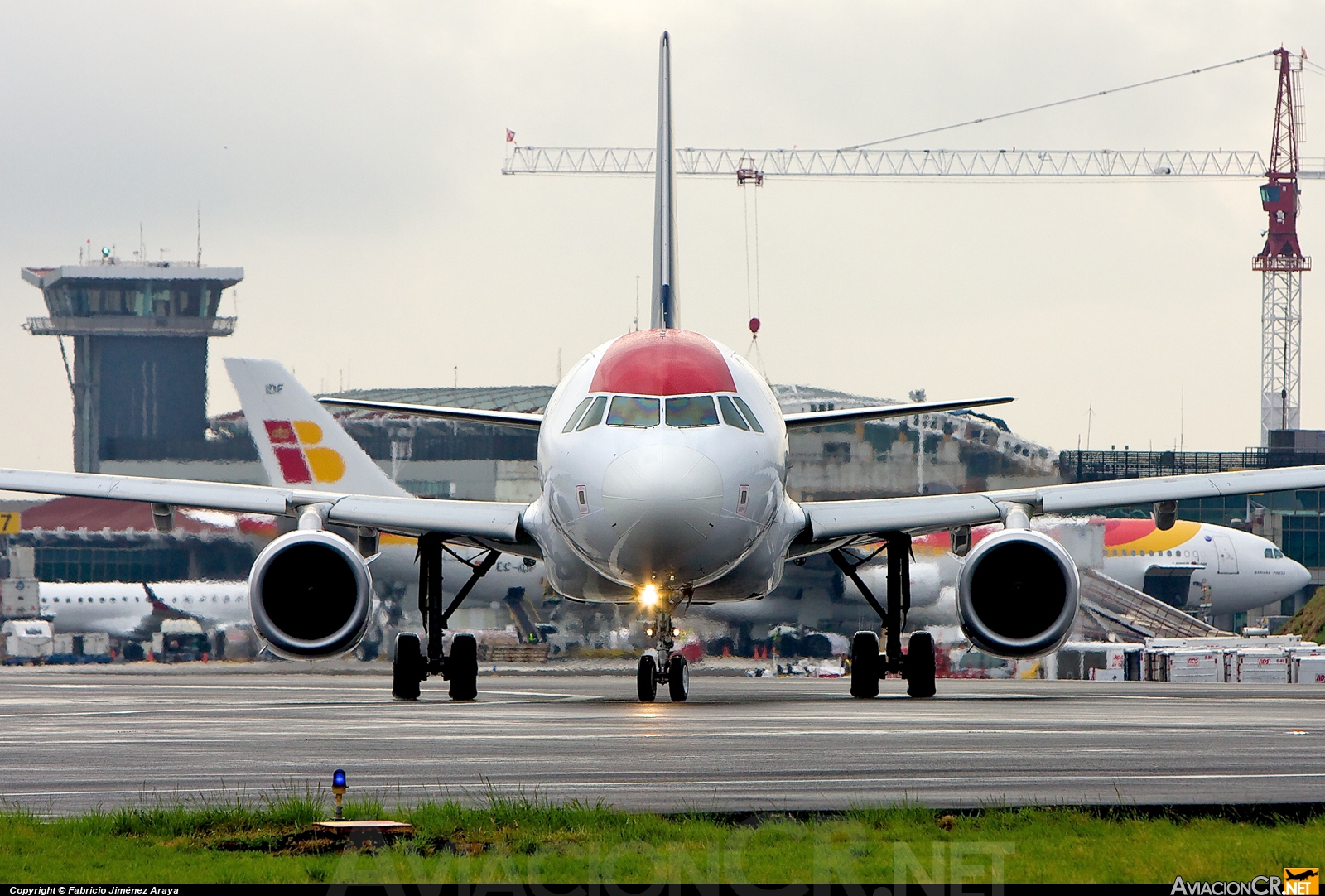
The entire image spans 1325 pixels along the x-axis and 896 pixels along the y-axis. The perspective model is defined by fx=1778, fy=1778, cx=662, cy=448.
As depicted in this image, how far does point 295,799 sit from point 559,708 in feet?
38.8

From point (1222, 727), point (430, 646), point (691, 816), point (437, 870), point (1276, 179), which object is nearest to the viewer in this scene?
point (437, 870)

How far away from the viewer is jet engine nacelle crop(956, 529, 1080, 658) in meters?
22.3

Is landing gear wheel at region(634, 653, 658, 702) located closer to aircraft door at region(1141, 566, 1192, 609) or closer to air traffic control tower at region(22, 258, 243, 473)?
aircraft door at region(1141, 566, 1192, 609)

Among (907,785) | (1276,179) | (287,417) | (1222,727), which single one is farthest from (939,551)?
(1276,179)

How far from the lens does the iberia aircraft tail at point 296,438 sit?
51.2 metres

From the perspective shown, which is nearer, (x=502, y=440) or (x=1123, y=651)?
(x=1123, y=651)

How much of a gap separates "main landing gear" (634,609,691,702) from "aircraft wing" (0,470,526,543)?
249 cm

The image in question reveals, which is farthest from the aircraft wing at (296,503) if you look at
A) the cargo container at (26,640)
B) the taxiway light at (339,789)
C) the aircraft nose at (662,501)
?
the cargo container at (26,640)

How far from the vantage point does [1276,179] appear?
142m

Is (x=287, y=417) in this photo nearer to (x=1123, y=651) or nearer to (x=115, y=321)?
(x=1123, y=651)

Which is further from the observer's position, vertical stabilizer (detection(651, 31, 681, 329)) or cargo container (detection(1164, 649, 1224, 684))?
cargo container (detection(1164, 649, 1224, 684))

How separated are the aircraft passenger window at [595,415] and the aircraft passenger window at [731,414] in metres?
1.38

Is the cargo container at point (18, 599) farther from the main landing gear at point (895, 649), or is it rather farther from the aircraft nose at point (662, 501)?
the aircraft nose at point (662, 501)

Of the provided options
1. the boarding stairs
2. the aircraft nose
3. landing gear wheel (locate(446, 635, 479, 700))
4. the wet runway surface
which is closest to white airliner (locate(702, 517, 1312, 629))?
the boarding stairs
